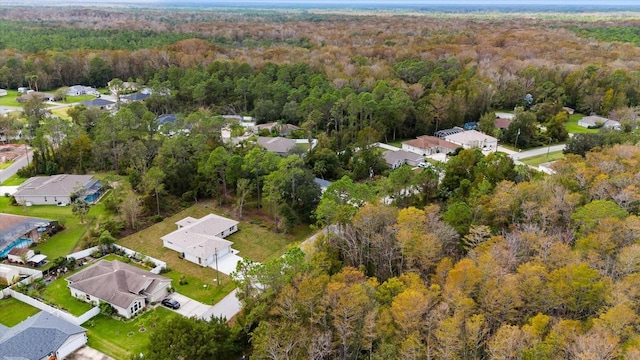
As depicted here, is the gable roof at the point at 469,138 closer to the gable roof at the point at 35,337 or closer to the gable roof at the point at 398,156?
the gable roof at the point at 398,156

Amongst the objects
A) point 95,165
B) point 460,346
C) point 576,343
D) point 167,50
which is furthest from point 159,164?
point 167,50

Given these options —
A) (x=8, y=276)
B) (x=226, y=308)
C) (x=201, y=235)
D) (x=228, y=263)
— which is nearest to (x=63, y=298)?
(x=8, y=276)

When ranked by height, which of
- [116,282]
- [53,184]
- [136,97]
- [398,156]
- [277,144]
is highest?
[136,97]

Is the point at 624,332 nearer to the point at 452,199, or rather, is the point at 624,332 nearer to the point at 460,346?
the point at 460,346

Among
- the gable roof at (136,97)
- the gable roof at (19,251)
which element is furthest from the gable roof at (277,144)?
the gable roof at (136,97)

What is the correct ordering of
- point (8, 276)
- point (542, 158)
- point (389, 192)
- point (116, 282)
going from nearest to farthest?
1. point (116, 282)
2. point (8, 276)
3. point (389, 192)
4. point (542, 158)

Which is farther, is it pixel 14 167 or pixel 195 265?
pixel 14 167

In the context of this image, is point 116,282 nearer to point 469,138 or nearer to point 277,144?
point 277,144
